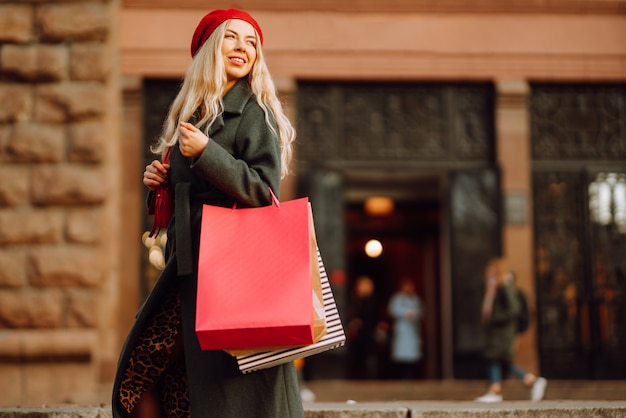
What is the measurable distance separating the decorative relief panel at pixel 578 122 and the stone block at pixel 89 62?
592 centimetres

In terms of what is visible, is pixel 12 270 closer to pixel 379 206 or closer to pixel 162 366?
pixel 162 366

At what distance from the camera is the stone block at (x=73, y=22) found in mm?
9281

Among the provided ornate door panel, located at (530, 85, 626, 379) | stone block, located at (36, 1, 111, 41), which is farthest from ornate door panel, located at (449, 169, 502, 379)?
stone block, located at (36, 1, 111, 41)

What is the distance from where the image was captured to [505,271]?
10.5 metres

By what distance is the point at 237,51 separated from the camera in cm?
346

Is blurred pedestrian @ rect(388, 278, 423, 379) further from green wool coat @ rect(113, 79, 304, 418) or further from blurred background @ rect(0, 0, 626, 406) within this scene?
green wool coat @ rect(113, 79, 304, 418)

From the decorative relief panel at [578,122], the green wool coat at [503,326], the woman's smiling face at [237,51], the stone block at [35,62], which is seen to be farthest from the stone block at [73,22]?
the woman's smiling face at [237,51]

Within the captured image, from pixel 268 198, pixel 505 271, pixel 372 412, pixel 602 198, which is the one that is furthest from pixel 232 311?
pixel 602 198

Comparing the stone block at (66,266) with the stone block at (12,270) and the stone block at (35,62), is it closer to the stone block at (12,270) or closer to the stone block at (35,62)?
the stone block at (12,270)

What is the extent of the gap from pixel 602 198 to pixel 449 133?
220 cm

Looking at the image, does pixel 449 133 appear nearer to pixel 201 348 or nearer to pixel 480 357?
pixel 480 357

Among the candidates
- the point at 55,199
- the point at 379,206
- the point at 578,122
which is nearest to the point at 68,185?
the point at 55,199

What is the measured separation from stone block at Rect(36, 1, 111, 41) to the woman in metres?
6.10

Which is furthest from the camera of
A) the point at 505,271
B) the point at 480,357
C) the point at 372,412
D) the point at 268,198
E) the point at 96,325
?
the point at 480,357
